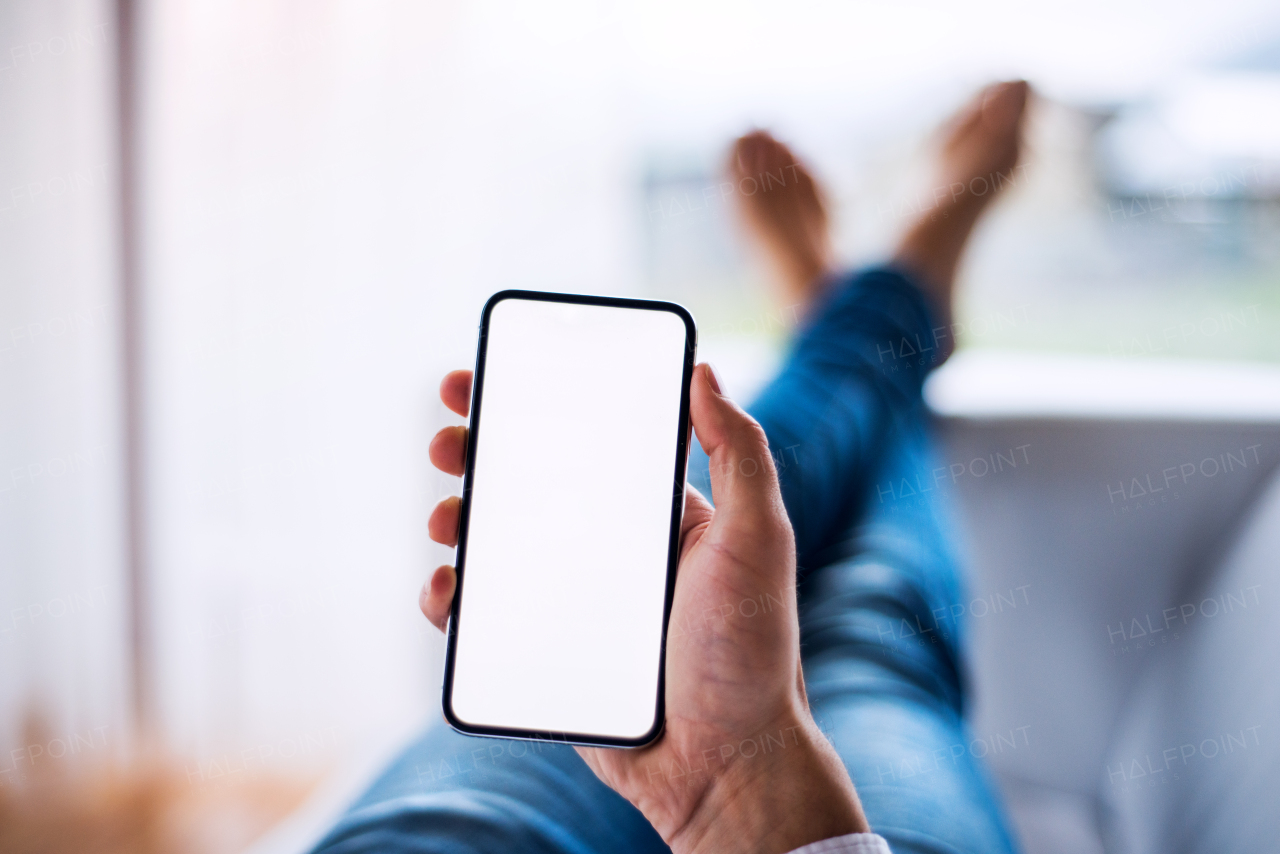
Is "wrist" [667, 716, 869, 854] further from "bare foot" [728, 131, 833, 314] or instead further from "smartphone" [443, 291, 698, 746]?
"bare foot" [728, 131, 833, 314]

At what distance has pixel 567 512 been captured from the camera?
40cm

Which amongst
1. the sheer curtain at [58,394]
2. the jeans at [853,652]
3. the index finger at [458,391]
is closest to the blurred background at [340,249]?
the sheer curtain at [58,394]

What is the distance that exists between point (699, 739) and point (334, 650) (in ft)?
2.36

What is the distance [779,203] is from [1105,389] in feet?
1.42

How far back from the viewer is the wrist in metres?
0.32

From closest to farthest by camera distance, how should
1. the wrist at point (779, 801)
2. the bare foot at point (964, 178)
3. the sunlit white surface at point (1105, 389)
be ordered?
1. the wrist at point (779, 801)
2. the sunlit white surface at point (1105, 389)
3. the bare foot at point (964, 178)

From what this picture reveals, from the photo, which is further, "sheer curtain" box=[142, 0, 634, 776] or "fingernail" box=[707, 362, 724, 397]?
"sheer curtain" box=[142, 0, 634, 776]

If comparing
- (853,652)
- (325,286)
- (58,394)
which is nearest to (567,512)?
(853,652)

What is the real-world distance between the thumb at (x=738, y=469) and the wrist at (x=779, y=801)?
105mm

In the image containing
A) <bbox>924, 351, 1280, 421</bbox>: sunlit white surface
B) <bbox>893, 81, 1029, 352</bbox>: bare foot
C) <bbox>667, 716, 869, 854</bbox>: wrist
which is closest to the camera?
<bbox>667, 716, 869, 854</bbox>: wrist

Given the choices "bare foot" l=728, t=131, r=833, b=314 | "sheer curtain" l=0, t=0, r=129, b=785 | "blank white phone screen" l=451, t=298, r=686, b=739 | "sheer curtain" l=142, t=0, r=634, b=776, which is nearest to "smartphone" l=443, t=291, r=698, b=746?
"blank white phone screen" l=451, t=298, r=686, b=739

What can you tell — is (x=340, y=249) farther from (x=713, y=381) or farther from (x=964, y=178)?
(x=964, y=178)

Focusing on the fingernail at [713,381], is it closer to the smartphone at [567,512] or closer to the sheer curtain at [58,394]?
the smartphone at [567,512]

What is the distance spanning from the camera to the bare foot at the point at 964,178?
78 centimetres
